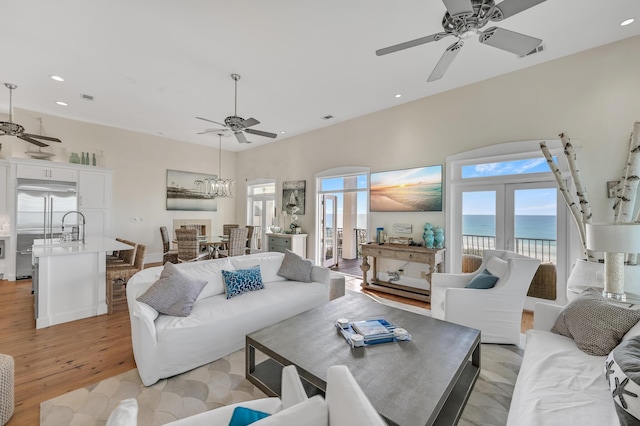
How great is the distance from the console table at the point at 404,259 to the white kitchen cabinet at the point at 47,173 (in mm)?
6247

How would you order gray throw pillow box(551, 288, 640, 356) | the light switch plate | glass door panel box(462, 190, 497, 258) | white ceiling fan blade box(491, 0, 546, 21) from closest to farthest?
gray throw pillow box(551, 288, 640, 356), white ceiling fan blade box(491, 0, 546, 21), glass door panel box(462, 190, 497, 258), the light switch plate

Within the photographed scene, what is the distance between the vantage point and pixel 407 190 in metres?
4.78

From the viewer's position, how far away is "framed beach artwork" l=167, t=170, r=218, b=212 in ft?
23.9

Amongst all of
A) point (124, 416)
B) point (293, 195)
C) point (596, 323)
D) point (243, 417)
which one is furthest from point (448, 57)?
point (293, 195)

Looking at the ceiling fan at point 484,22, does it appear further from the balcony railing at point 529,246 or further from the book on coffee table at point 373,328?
the balcony railing at point 529,246

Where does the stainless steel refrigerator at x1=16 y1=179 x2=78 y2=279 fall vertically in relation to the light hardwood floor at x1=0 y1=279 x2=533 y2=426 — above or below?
above

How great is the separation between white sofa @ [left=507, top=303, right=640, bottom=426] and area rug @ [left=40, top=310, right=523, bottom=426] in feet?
1.47

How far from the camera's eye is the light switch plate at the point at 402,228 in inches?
188

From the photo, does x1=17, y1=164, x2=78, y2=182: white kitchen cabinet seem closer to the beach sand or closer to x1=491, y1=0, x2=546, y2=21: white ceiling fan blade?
the beach sand

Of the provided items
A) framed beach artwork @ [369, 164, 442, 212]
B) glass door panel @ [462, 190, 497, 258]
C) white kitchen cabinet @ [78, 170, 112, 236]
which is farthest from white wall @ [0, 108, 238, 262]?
glass door panel @ [462, 190, 497, 258]

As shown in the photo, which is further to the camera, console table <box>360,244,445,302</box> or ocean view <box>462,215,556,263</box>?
console table <box>360,244,445,302</box>

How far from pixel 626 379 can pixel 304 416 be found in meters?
1.54

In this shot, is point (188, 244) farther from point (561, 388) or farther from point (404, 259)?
point (561, 388)

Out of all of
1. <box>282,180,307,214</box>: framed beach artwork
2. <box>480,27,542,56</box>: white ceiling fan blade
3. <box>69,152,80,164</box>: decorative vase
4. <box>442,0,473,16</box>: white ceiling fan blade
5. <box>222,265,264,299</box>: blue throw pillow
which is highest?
<box>442,0,473,16</box>: white ceiling fan blade
